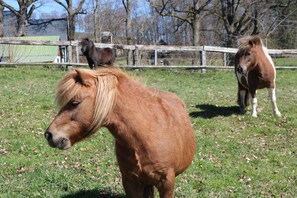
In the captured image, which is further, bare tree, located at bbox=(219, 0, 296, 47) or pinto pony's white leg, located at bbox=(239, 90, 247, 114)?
bare tree, located at bbox=(219, 0, 296, 47)

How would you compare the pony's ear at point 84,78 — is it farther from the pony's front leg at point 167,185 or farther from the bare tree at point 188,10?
the bare tree at point 188,10

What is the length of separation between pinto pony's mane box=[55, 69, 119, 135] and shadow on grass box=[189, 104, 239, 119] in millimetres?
6574

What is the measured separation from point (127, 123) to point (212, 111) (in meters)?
7.20

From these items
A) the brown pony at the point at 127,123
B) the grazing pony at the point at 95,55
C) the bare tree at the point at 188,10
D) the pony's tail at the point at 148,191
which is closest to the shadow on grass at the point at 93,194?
the pony's tail at the point at 148,191

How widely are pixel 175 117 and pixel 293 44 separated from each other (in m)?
36.6

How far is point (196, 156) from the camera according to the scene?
665 cm

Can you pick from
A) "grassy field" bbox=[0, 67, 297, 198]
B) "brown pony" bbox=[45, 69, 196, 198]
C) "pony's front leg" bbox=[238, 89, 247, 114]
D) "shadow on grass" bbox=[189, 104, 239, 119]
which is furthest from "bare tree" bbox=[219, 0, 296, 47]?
"brown pony" bbox=[45, 69, 196, 198]

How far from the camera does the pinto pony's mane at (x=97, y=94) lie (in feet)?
10.0

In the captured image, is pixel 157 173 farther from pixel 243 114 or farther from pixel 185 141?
pixel 243 114

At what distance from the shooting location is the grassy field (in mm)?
5273

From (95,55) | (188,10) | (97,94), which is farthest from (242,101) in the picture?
(188,10)

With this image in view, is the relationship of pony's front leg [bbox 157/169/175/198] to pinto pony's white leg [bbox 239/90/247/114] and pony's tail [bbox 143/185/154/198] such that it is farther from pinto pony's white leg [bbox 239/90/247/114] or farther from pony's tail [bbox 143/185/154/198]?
pinto pony's white leg [bbox 239/90/247/114]

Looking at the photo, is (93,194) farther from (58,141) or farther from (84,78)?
(84,78)

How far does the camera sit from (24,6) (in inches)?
1518
